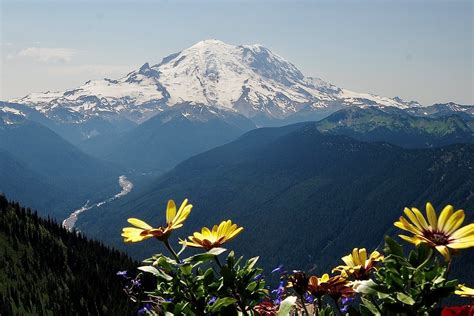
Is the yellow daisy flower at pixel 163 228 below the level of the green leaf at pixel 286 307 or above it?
above

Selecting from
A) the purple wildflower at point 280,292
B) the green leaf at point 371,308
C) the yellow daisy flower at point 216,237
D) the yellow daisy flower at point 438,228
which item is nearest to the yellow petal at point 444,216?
the yellow daisy flower at point 438,228

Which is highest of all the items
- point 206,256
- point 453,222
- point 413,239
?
point 453,222

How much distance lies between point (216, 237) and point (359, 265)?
4.15ft

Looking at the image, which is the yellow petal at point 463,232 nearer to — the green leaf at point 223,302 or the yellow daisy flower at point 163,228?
the green leaf at point 223,302

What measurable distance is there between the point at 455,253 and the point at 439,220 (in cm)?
25

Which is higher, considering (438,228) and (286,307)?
(438,228)

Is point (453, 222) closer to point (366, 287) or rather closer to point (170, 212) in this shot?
point (366, 287)

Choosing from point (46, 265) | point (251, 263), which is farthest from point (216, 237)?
point (46, 265)

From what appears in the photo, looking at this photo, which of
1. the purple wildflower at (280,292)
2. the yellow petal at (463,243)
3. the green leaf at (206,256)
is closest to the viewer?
the yellow petal at (463,243)

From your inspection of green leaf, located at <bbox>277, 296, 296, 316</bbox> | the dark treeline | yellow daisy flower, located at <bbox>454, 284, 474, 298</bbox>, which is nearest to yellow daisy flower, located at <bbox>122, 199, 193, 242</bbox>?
green leaf, located at <bbox>277, 296, 296, 316</bbox>

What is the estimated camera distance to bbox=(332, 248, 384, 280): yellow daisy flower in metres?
4.23

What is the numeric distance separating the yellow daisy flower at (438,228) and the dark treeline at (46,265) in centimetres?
2025

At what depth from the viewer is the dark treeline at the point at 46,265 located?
96.8 ft

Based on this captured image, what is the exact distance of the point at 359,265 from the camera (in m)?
4.32
